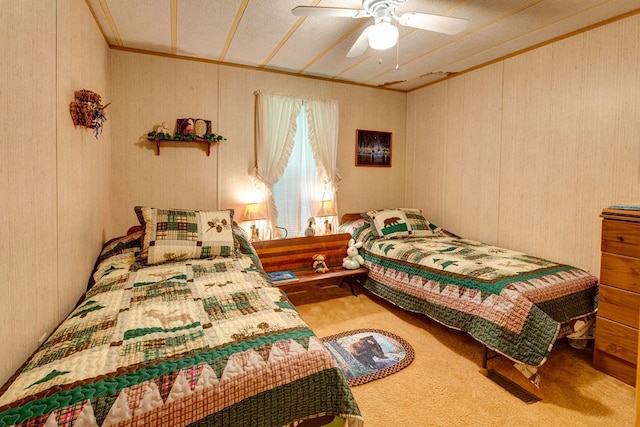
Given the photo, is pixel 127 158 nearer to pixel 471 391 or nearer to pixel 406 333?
pixel 406 333

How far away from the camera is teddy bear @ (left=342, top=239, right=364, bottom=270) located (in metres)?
3.34

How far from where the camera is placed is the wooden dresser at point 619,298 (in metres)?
1.93

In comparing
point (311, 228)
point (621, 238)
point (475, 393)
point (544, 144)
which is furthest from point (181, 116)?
point (621, 238)

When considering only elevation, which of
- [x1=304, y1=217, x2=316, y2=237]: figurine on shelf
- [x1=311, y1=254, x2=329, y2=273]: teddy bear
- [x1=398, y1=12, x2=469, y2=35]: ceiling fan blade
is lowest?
[x1=311, y1=254, x2=329, y2=273]: teddy bear

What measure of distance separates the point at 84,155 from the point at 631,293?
11.9 ft

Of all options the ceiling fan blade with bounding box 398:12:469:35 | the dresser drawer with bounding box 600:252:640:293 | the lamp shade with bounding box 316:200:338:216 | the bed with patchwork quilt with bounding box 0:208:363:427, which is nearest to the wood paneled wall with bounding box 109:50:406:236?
the lamp shade with bounding box 316:200:338:216

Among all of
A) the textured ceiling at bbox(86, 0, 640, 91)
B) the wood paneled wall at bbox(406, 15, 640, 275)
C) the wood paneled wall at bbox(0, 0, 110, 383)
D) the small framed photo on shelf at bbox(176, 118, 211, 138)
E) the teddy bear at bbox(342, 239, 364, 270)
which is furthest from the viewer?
the teddy bear at bbox(342, 239, 364, 270)

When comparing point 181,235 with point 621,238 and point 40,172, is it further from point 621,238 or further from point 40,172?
point 621,238

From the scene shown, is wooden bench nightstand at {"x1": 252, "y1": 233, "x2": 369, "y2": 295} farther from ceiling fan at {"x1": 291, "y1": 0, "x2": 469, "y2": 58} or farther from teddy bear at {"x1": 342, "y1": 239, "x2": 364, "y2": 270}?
ceiling fan at {"x1": 291, "y1": 0, "x2": 469, "y2": 58}

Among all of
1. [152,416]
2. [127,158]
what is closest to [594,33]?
[152,416]

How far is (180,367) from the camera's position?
1044mm

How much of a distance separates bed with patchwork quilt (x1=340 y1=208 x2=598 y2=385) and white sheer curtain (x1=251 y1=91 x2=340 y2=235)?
3.49ft

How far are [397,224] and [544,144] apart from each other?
1538 millimetres

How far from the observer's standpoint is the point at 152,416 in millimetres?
912
